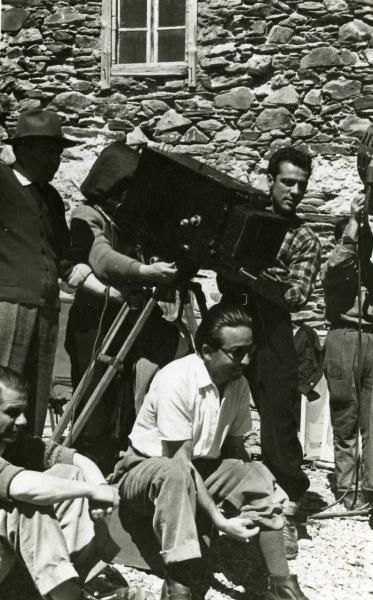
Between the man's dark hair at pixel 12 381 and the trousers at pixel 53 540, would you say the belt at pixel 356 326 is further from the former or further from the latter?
the man's dark hair at pixel 12 381

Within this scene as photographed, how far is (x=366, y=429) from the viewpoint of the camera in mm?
4656

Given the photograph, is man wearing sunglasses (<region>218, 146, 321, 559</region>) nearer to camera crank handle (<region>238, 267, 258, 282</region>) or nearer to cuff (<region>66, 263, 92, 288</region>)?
camera crank handle (<region>238, 267, 258, 282</region>)

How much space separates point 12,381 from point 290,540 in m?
1.47

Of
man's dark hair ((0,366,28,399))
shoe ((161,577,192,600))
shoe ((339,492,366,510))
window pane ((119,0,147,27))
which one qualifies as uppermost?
window pane ((119,0,147,27))

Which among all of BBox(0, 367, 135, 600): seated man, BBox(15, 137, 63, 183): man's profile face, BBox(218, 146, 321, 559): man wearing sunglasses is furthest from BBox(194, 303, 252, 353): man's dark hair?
BBox(15, 137, 63, 183): man's profile face

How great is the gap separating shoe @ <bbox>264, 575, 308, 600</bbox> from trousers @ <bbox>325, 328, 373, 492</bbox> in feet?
5.15

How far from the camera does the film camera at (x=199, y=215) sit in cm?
349

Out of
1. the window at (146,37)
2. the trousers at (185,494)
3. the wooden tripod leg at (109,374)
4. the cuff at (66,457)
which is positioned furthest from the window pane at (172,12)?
the cuff at (66,457)

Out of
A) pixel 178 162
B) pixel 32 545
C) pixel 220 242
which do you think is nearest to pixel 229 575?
pixel 32 545

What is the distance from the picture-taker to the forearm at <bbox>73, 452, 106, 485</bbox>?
10.1 feet

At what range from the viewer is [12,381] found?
3000 millimetres

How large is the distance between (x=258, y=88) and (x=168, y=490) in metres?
4.37

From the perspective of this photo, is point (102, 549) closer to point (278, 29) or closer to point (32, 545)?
point (32, 545)

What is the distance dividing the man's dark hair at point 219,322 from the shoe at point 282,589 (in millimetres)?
824
